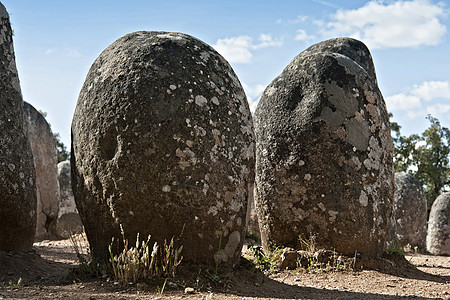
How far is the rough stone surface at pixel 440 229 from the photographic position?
14578mm

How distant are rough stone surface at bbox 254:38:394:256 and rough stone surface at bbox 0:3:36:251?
9.47 ft

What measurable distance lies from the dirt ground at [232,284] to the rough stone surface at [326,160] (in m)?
0.51

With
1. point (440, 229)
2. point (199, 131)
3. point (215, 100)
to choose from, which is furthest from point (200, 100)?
point (440, 229)

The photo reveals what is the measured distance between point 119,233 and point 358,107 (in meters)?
3.61

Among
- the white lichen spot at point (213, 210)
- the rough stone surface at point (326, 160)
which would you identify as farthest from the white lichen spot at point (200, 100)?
the rough stone surface at point (326, 160)

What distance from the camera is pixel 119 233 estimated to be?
469 cm

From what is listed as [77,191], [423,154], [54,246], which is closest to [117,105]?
[77,191]

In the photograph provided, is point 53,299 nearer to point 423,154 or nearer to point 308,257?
point 308,257

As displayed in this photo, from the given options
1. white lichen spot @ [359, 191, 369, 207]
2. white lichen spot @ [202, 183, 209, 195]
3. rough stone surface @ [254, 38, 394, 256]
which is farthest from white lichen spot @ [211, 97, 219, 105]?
white lichen spot @ [359, 191, 369, 207]

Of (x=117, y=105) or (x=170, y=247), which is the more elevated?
(x=117, y=105)

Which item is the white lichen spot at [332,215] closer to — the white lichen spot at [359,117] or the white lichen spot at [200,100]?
the white lichen spot at [359,117]

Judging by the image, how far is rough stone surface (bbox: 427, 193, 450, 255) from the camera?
14578mm

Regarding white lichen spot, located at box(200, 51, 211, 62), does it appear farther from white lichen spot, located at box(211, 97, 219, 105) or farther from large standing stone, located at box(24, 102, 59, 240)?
large standing stone, located at box(24, 102, 59, 240)

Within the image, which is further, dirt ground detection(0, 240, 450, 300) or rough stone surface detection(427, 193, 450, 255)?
rough stone surface detection(427, 193, 450, 255)
